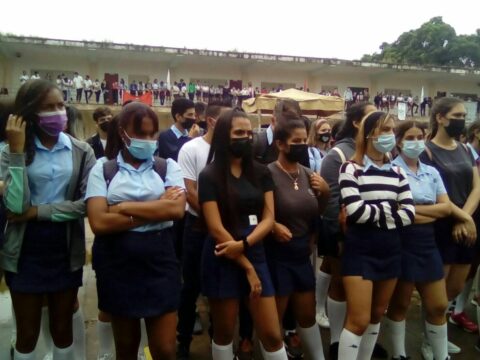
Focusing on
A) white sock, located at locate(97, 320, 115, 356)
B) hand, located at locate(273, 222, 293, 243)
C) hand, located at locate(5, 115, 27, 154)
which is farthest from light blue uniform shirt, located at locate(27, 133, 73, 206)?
hand, located at locate(273, 222, 293, 243)

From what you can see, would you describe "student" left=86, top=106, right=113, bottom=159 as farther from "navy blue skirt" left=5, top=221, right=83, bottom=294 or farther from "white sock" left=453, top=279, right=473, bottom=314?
"white sock" left=453, top=279, right=473, bottom=314

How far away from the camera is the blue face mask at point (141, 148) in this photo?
2.53 meters

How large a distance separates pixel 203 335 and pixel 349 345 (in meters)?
1.54

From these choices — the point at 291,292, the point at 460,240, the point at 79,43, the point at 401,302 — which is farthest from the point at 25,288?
the point at 79,43

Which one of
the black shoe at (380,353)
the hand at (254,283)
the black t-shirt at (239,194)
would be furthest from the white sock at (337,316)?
the black t-shirt at (239,194)

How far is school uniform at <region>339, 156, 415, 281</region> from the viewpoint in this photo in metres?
2.93

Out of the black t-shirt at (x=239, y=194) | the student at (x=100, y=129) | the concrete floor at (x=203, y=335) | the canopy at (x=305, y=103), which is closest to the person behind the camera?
the black t-shirt at (x=239, y=194)

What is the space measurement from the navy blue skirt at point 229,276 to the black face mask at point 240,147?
498 millimetres

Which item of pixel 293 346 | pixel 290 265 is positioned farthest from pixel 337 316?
pixel 290 265

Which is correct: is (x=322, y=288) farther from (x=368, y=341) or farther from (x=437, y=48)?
(x=437, y=48)

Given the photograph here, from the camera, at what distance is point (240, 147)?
112 inches

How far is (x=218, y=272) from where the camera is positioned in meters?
2.79

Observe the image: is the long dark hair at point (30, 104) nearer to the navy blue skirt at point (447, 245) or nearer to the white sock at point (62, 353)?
the white sock at point (62, 353)

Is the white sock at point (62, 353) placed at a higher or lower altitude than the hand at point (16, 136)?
lower
